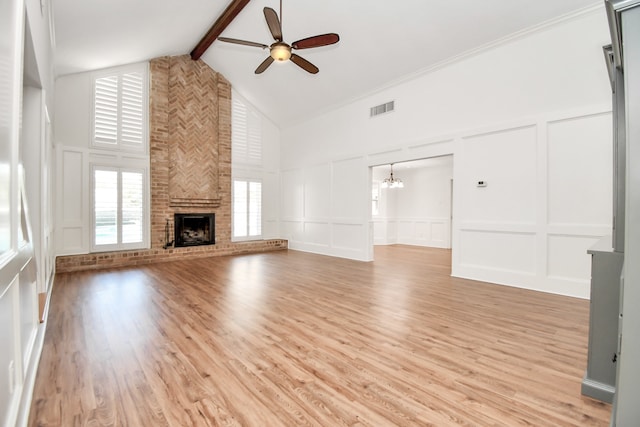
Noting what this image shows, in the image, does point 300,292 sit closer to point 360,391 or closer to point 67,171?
point 360,391

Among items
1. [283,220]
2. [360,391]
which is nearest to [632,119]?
[360,391]

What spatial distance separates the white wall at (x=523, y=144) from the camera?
4082mm

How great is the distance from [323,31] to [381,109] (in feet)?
6.20

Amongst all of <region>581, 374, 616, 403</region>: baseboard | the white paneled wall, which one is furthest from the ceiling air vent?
<region>581, 374, 616, 403</region>: baseboard

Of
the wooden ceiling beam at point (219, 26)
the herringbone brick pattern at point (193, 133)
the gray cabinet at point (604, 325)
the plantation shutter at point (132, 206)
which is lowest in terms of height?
the gray cabinet at point (604, 325)

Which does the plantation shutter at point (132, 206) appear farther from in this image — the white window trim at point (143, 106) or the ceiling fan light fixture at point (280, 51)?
the ceiling fan light fixture at point (280, 51)

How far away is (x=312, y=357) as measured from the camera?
8.02 feet

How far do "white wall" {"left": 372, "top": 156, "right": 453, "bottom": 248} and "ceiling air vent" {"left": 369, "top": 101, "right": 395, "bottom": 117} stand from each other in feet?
11.2

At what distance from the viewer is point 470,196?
526cm

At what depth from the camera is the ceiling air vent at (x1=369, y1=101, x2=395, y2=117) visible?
6.47 m

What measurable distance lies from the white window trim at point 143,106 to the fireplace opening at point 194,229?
5.81 ft

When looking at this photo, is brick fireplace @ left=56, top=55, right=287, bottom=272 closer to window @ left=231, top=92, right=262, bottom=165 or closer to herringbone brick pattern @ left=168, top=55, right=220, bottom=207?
herringbone brick pattern @ left=168, top=55, right=220, bottom=207

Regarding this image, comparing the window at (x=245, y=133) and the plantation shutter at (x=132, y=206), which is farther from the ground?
the window at (x=245, y=133)

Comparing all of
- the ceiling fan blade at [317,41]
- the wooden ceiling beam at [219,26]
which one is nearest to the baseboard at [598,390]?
the ceiling fan blade at [317,41]
